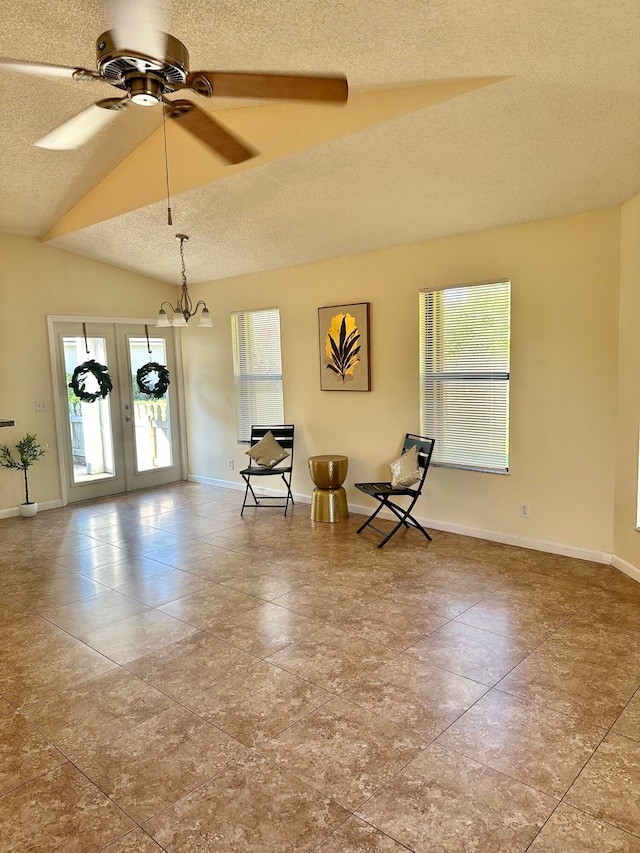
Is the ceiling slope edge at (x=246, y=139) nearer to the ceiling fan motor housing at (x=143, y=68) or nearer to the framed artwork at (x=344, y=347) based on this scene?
the ceiling fan motor housing at (x=143, y=68)

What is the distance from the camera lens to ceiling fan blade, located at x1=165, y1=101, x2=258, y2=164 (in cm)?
245

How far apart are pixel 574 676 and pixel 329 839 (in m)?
1.48

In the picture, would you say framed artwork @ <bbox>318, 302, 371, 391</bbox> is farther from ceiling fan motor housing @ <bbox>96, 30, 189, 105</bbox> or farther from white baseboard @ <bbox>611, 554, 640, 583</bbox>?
ceiling fan motor housing @ <bbox>96, 30, 189, 105</bbox>

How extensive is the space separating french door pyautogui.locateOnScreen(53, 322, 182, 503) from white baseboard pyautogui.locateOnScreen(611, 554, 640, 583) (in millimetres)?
5320

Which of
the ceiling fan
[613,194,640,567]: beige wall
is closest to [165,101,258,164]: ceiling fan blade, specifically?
the ceiling fan

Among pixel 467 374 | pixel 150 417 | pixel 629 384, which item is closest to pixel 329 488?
pixel 467 374

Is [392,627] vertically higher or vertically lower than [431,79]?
lower

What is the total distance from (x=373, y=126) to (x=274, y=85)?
115 cm

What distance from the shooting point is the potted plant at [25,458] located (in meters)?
5.89

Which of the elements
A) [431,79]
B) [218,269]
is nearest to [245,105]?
[431,79]

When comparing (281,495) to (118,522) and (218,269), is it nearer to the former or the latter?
(118,522)

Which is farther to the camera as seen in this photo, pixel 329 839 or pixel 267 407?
pixel 267 407

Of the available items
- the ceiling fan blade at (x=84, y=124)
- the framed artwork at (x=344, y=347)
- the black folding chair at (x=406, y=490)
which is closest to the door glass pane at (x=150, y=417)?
the framed artwork at (x=344, y=347)

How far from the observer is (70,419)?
6445 mm
